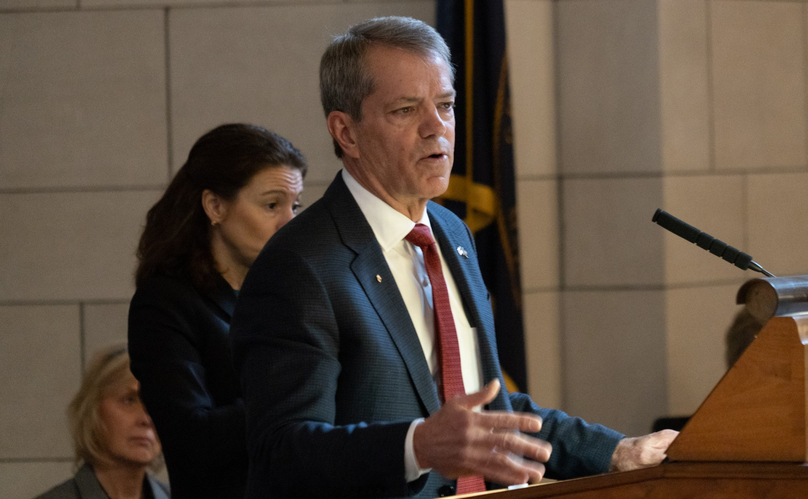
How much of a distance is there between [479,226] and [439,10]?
3.03 ft

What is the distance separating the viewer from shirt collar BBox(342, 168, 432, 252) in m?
1.73

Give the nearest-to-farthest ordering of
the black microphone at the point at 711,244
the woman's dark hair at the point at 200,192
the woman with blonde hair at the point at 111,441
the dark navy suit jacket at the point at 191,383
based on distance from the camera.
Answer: the black microphone at the point at 711,244, the dark navy suit jacket at the point at 191,383, the woman's dark hair at the point at 200,192, the woman with blonde hair at the point at 111,441

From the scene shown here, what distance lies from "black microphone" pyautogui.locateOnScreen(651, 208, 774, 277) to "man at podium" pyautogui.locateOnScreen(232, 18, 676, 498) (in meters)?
0.35

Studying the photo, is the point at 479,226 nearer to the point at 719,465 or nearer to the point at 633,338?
the point at 633,338

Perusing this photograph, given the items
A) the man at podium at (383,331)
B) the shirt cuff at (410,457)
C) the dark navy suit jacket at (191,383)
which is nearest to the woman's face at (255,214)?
the dark navy suit jacket at (191,383)

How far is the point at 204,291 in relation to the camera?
95.0 inches

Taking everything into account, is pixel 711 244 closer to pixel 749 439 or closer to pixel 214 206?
pixel 749 439

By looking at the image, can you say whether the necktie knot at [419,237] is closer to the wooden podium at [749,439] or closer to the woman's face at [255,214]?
the wooden podium at [749,439]

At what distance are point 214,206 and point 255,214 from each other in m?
0.13

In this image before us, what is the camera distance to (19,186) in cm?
389

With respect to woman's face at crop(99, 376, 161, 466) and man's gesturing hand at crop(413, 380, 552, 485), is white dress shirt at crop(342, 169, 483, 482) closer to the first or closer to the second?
man's gesturing hand at crop(413, 380, 552, 485)

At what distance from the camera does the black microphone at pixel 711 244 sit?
1447 mm

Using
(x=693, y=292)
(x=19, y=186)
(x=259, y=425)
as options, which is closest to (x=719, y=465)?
(x=259, y=425)

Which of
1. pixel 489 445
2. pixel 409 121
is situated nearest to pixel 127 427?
pixel 409 121
